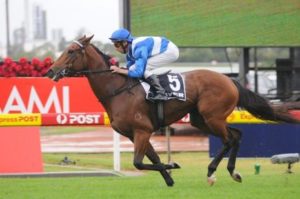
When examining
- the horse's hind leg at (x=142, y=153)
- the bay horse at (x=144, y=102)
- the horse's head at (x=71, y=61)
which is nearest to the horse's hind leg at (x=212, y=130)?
the bay horse at (x=144, y=102)

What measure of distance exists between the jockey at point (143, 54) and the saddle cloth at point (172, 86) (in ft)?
0.22

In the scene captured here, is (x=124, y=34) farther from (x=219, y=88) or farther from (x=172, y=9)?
(x=172, y=9)

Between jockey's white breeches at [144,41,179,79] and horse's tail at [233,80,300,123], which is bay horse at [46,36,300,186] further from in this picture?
jockey's white breeches at [144,41,179,79]

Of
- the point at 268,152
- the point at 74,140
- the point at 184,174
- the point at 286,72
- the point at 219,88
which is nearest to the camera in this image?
the point at 219,88

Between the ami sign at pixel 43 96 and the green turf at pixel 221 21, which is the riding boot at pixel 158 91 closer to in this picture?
the ami sign at pixel 43 96

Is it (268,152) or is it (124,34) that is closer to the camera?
(124,34)

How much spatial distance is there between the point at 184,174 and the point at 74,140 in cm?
1134

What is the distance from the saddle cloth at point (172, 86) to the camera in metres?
10.8

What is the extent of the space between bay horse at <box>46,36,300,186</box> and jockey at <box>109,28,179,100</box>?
175 mm

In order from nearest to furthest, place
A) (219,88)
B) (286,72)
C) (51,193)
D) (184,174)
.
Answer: (51,193), (219,88), (184,174), (286,72)

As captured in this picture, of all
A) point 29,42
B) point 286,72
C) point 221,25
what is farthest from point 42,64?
point 29,42

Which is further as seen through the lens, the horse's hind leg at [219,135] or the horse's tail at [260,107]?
the horse's tail at [260,107]

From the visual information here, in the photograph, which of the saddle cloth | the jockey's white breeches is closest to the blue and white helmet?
the jockey's white breeches

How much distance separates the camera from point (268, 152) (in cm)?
1554
